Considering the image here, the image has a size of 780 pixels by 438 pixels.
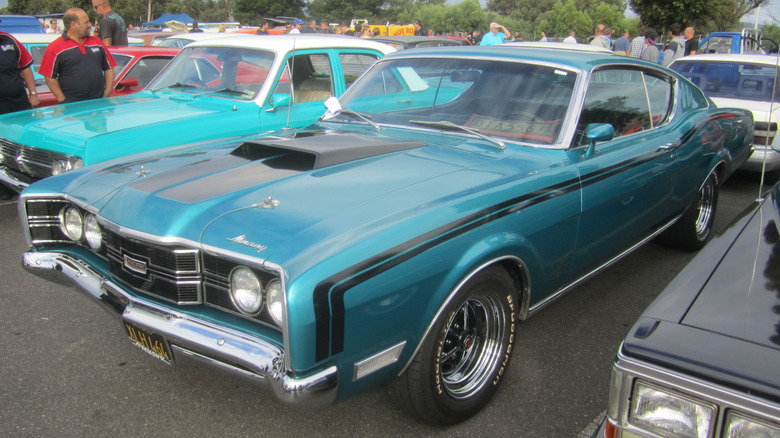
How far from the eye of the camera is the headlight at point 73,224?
9.35 ft

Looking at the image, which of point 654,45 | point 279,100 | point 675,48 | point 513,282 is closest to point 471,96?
point 513,282

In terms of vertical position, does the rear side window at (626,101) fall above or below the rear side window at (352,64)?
below

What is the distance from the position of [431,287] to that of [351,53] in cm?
426

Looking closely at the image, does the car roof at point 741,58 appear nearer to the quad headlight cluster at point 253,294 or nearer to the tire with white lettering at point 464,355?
the tire with white lettering at point 464,355

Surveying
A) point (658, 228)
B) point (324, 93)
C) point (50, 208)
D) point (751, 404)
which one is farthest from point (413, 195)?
point (324, 93)

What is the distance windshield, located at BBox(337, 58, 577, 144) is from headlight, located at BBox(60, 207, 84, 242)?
161cm

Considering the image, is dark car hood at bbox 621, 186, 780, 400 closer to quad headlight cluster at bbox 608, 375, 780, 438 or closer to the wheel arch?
quad headlight cluster at bbox 608, 375, 780, 438

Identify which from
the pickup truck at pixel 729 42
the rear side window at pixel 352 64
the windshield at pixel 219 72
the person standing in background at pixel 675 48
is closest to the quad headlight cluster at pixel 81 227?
the windshield at pixel 219 72

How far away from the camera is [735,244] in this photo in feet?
6.85

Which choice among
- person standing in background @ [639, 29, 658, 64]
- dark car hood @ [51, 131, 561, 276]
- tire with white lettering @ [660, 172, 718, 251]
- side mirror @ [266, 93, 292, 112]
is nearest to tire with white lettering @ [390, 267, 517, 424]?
dark car hood @ [51, 131, 561, 276]

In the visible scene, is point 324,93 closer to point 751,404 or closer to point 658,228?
point 658,228

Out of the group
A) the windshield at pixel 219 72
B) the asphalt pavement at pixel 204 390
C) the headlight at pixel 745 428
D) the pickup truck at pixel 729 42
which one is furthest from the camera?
the pickup truck at pixel 729 42

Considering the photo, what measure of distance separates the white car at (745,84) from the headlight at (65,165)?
635 cm

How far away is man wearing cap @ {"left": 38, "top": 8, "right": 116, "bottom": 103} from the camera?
616cm
